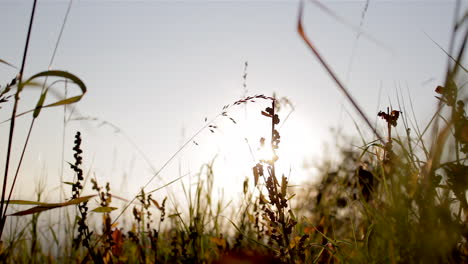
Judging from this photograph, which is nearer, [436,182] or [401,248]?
[401,248]

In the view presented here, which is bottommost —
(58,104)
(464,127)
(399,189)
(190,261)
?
(190,261)

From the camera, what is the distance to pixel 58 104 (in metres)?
1.47

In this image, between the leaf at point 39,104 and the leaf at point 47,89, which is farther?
the leaf at point 39,104

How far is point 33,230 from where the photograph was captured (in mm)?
2721

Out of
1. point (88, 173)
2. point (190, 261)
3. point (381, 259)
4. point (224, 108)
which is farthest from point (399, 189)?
point (88, 173)

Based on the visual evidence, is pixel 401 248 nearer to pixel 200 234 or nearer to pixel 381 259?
pixel 381 259

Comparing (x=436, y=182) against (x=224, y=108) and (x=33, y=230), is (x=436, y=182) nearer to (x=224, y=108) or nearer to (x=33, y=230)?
(x=224, y=108)

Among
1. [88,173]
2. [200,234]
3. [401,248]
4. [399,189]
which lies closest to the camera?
[399,189]

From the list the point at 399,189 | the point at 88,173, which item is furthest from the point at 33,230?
the point at 399,189

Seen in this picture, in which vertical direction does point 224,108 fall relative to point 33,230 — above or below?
above

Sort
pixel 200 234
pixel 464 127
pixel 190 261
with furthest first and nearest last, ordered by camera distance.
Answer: pixel 200 234
pixel 190 261
pixel 464 127

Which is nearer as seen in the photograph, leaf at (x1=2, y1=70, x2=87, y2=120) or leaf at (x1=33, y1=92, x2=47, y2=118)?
leaf at (x1=2, y1=70, x2=87, y2=120)

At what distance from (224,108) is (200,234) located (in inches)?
27.8

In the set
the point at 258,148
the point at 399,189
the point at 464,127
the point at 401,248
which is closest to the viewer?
the point at 399,189
